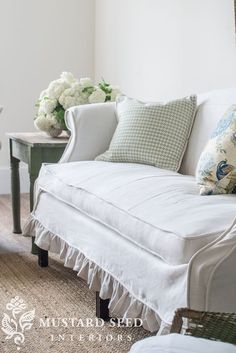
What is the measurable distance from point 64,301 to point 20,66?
262 cm

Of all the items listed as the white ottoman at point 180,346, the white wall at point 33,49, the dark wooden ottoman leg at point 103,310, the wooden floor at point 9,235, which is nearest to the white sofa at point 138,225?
the dark wooden ottoman leg at point 103,310

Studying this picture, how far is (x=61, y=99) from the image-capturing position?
3.19 meters

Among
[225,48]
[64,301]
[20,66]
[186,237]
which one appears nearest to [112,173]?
[64,301]

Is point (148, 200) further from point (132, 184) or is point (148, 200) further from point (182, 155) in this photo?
point (182, 155)

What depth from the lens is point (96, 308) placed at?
234 cm

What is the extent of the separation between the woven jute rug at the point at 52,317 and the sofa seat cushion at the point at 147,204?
399mm

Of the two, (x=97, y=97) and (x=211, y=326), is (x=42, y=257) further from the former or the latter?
(x=211, y=326)

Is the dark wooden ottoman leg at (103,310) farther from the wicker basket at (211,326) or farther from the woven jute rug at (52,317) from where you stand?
the wicker basket at (211,326)

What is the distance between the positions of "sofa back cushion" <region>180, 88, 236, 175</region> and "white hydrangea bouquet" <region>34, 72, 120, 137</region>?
0.71 m

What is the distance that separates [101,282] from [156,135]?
809 millimetres

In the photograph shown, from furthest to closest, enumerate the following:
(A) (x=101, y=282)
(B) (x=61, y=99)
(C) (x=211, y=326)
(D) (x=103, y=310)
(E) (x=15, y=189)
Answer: (E) (x=15, y=189) < (B) (x=61, y=99) < (D) (x=103, y=310) < (A) (x=101, y=282) < (C) (x=211, y=326)

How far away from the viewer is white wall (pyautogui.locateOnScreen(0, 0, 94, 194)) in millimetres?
4609

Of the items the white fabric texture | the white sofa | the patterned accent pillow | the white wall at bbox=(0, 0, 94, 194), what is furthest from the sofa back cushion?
the white wall at bbox=(0, 0, 94, 194)

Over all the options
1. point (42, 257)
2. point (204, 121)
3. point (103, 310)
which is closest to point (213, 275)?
point (103, 310)
